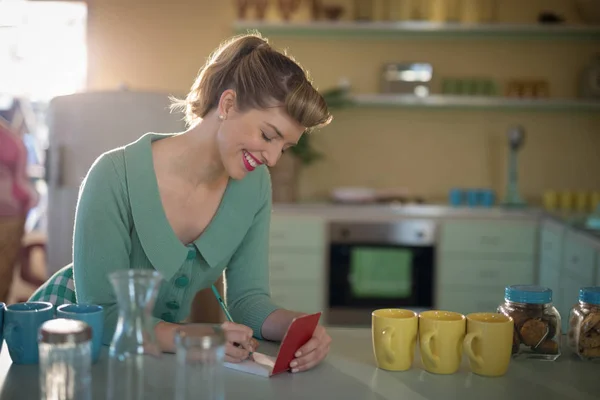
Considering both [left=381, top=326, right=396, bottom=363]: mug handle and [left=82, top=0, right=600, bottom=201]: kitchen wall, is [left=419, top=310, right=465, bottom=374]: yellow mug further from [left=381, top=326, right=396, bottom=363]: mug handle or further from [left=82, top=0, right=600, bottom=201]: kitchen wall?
[left=82, top=0, right=600, bottom=201]: kitchen wall

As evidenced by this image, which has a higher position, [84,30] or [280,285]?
[84,30]

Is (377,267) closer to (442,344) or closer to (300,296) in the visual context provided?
(300,296)

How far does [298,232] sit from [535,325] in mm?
2882

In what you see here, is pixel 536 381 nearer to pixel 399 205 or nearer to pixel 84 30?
pixel 399 205

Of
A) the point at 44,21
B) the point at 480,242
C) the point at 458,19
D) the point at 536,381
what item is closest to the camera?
the point at 536,381

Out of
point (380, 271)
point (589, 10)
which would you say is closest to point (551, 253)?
point (380, 271)

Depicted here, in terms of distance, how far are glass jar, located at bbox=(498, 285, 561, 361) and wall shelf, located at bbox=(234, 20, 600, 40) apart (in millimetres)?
3363

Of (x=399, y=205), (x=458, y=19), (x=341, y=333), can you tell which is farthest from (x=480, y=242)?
(x=341, y=333)

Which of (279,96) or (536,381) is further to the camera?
(279,96)

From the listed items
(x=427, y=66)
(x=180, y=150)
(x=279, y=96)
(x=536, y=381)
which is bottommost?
(x=536, y=381)

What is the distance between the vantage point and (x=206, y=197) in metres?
1.85

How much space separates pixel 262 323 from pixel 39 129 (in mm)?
3875

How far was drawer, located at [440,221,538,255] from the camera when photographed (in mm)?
4301

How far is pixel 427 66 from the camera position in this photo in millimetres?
4762
